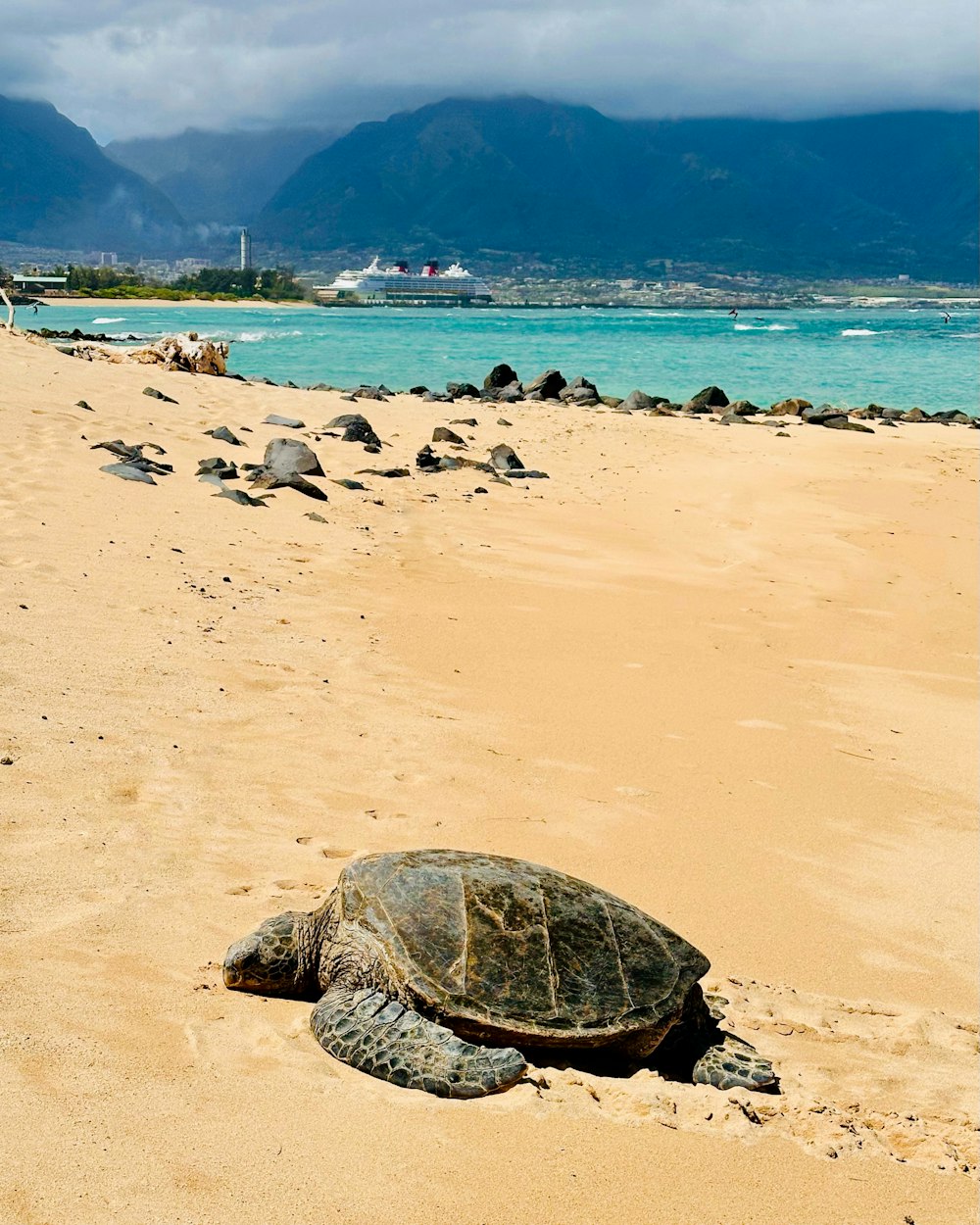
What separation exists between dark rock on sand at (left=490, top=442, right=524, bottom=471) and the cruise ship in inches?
4804

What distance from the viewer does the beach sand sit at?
2781 millimetres

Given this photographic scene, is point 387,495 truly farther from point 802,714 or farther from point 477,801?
point 477,801

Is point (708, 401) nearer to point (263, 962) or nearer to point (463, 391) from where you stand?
point (463, 391)

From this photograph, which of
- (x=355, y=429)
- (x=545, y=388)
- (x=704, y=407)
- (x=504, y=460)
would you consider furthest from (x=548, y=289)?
(x=504, y=460)

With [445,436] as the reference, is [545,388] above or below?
above

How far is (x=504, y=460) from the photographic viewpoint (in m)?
15.4

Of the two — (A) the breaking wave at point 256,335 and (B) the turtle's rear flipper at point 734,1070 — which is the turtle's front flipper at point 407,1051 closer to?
(B) the turtle's rear flipper at point 734,1070

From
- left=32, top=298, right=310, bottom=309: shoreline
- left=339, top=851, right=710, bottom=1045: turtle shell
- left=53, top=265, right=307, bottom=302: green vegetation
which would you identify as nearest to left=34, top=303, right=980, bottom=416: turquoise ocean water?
left=32, top=298, right=310, bottom=309: shoreline

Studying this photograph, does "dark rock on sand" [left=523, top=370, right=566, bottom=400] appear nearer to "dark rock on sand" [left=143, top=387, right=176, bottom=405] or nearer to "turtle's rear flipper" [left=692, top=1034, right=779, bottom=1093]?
"dark rock on sand" [left=143, top=387, right=176, bottom=405]

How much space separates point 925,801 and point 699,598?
3977mm

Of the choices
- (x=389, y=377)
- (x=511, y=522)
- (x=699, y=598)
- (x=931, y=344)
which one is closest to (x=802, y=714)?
(x=699, y=598)

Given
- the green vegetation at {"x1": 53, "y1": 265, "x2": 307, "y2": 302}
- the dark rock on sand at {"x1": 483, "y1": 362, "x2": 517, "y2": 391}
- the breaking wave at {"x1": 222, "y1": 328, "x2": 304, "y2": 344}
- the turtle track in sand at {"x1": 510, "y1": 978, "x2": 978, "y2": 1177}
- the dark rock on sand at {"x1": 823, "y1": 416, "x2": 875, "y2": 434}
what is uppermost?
the green vegetation at {"x1": 53, "y1": 265, "x2": 307, "y2": 302}

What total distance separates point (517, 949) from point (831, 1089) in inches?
42.0

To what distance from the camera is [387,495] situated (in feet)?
42.2
